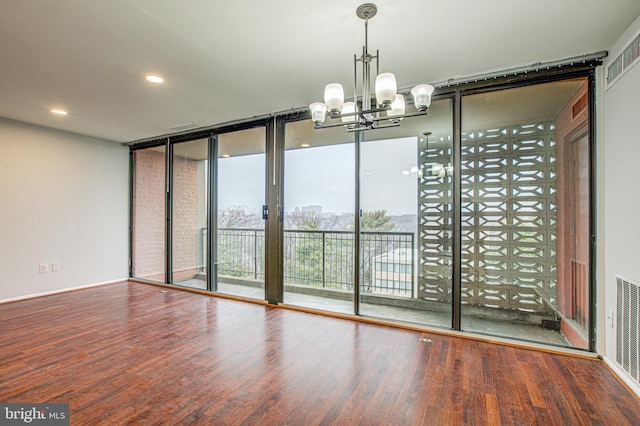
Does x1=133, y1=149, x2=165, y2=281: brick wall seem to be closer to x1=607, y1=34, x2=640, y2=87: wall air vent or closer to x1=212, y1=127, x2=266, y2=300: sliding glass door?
x1=212, y1=127, x2=266, y2=300: sliding glass door

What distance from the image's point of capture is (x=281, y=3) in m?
1.96

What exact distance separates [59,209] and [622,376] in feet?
22.5

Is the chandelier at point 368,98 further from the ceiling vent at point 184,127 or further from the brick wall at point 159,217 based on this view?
the brick wall at point 159,217

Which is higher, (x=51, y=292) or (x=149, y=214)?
(x=149, y=214)

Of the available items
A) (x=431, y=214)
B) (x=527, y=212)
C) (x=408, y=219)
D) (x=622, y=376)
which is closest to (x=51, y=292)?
(x=408, y=219)

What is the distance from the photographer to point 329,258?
3.97m

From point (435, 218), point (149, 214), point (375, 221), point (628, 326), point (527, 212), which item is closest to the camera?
point (628, 326)

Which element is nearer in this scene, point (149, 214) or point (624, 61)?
Result: point (624, 61)

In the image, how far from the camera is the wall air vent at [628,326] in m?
2.12

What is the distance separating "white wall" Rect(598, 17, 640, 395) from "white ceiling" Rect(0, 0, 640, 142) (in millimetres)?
441

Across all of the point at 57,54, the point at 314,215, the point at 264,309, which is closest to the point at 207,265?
the point at 264,309

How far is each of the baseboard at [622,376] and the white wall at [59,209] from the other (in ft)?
22.0

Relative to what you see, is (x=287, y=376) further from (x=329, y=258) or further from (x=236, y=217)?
(x=236, y=217)

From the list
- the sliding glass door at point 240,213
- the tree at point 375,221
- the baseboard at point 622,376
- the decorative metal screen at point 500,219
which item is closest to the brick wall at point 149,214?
the sliding glass door at point 240,213
